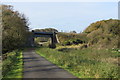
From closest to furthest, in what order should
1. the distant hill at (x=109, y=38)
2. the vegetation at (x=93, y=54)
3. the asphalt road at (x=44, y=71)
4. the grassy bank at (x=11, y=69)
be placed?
1. the vegetation at (x=93, y=54)
2. the asphalt road at (x=44, y=71)
3. the grassy bank at (x=11, y=69)
4. the distant hill at (x=109, y=38)

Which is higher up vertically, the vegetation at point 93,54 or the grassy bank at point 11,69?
the vegetation at point 93,54

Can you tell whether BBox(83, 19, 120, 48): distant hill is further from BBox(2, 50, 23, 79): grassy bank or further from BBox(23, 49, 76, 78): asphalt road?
BBox(23, 49, 76, 78): asphalt road

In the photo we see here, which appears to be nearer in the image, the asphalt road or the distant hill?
the asphalt road

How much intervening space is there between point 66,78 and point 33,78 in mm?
2039

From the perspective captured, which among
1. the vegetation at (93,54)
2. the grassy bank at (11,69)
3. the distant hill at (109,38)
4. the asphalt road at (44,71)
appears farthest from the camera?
the distant hill at (109,38)

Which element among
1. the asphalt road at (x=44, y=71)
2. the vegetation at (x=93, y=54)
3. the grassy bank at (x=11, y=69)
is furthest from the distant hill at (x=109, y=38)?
the asphalt road at (x=44, y=71)

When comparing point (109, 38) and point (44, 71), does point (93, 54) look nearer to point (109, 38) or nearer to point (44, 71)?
point (109, 38)

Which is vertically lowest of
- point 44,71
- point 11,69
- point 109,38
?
point 11,69

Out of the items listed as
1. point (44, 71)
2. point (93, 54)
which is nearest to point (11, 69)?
point (44, 71)

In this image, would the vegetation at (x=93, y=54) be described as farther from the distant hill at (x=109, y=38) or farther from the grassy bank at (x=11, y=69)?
the grassy bank at (x=11, y=69)

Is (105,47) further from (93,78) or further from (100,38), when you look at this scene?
(93,78)

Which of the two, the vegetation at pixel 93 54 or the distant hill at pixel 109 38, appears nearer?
the vegetation at pixel 93 54

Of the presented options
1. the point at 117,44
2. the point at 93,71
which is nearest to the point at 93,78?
the point at 93,71

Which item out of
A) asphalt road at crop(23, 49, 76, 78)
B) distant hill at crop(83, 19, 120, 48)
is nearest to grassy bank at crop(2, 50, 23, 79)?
asphalt road at crop(23, 49, 76, 78)
